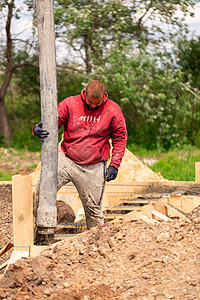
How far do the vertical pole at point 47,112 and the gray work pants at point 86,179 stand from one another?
1.27ft

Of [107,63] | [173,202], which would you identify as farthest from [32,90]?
[173,202]

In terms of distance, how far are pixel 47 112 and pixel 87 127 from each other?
0.61 metres

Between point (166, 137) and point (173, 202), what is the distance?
7.62 metres

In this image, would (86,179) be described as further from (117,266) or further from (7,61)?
(7,61)

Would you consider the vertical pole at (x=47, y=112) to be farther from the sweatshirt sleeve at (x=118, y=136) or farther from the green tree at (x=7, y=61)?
the green tree at (x=7, y=61)

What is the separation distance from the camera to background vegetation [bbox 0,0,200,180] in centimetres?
1142

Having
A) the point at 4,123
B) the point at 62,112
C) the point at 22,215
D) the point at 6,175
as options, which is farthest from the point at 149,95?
the point at 22,215

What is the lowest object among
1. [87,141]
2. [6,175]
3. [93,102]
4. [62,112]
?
[6,175]

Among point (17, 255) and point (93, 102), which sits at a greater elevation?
point (93, 102)

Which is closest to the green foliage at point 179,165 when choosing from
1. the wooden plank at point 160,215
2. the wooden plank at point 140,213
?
the wooden plank at point 140,213

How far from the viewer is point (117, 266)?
3309 mm

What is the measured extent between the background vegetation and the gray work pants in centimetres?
489

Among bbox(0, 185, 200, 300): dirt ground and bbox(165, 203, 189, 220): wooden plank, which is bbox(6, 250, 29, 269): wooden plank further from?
bbox(165, 203, 189, 220): wooden plank

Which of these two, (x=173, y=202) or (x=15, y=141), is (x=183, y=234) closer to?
(x=173, y=202)
